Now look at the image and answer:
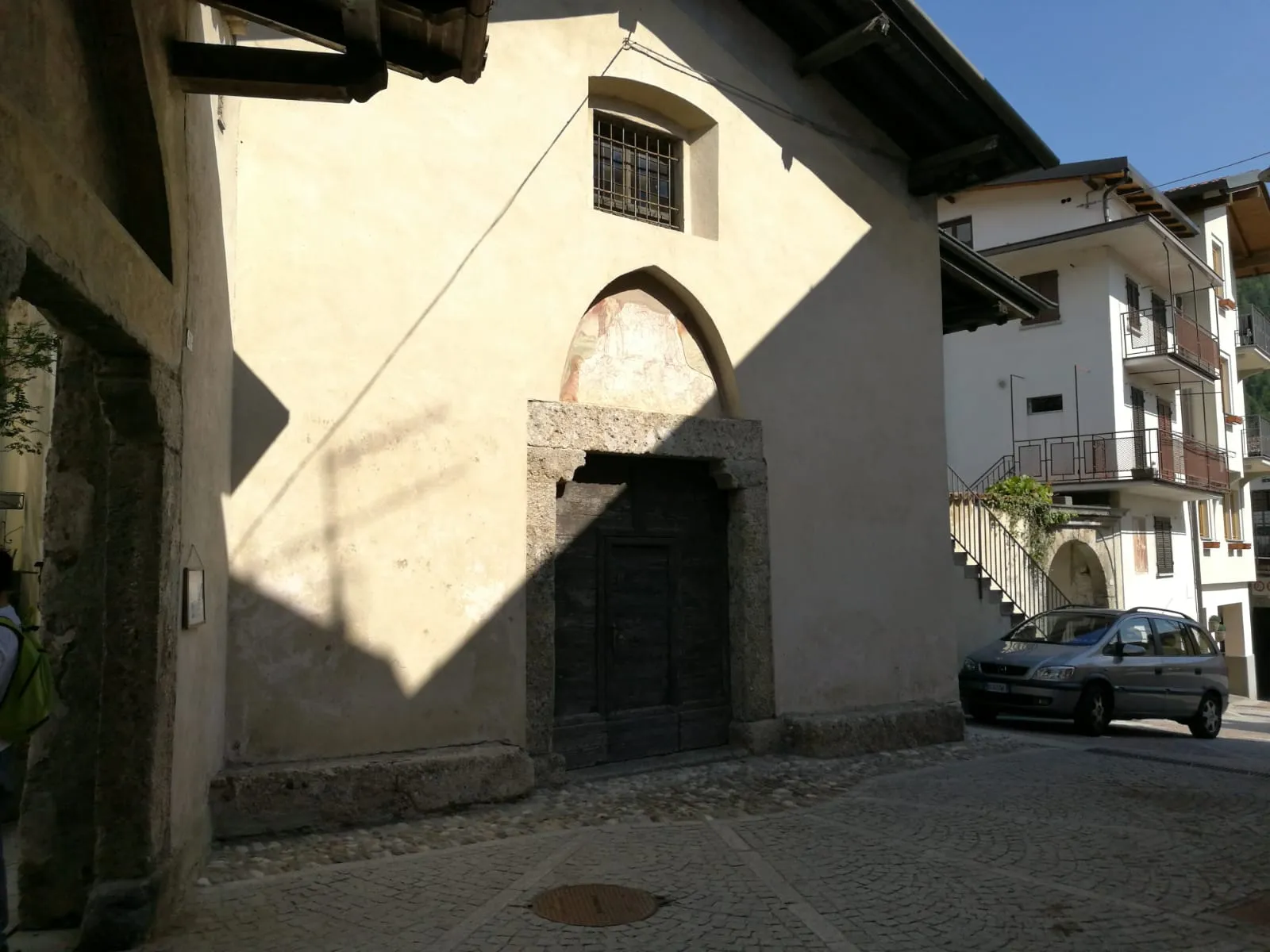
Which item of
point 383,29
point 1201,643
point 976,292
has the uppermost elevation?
point 976,292

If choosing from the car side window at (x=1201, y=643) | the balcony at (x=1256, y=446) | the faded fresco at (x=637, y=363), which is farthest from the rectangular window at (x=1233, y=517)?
the faded fresco at (x=637, y=363)

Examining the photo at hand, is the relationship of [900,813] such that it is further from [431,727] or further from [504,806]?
[431,727]

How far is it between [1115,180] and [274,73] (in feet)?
70.2

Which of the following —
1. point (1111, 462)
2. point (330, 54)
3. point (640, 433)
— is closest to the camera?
point (330, 54)

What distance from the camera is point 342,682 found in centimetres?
609

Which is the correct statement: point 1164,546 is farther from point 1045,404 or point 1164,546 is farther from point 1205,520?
point 1045,404

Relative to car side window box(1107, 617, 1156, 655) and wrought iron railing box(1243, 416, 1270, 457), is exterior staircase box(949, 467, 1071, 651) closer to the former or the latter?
car side window box(1107, 617, 1156, 655)

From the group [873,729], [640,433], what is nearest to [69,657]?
[640,433]

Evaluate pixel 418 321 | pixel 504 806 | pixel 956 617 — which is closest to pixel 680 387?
pixel 418 321

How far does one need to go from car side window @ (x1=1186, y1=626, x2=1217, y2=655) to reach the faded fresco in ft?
26.8

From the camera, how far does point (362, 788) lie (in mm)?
5891

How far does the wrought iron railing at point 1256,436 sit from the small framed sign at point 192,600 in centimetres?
3138

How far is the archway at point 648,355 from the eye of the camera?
7.54 m

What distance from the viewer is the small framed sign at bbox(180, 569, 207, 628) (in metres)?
4.49
